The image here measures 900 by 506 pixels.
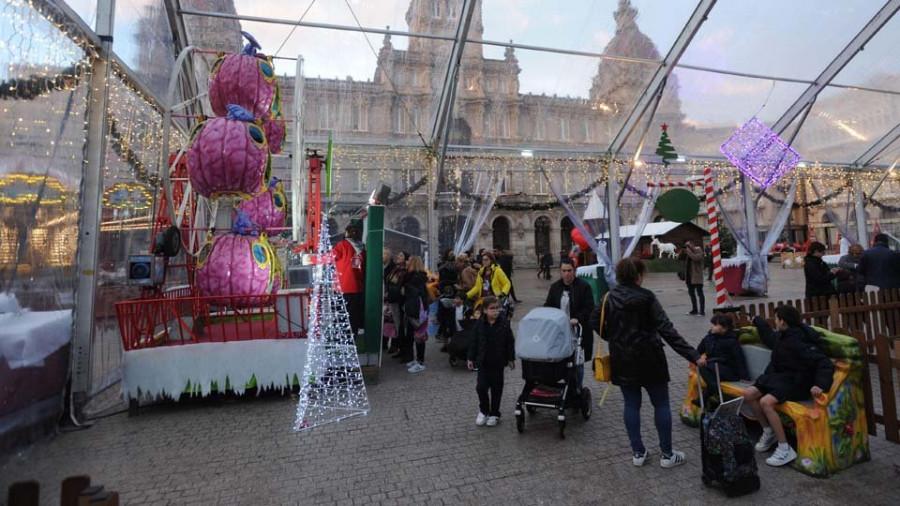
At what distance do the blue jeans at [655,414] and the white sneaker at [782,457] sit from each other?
2.54ft

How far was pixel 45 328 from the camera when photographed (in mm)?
4258

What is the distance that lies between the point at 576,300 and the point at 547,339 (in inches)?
27.1

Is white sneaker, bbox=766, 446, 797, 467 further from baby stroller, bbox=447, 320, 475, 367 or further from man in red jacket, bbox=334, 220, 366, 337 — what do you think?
man in red jacket, bbox=334, 220, 366, 337

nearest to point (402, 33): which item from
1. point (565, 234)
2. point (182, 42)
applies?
point (182, 42)

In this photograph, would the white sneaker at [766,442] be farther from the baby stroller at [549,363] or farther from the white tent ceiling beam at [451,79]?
the white tent ceiling beam at [451,79]

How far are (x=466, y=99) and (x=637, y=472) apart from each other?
11.4 metres

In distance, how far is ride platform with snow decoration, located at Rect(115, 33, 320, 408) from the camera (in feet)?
16.6

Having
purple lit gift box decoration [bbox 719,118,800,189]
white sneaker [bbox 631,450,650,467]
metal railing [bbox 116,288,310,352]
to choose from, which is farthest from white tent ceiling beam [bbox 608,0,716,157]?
metal railing [bbox 116,288,310,352]

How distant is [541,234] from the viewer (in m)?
40.1

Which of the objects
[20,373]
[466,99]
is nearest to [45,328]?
[20,373]

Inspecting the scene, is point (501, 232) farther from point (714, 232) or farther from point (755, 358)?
point (755, 358)

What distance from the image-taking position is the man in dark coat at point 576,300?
461cm

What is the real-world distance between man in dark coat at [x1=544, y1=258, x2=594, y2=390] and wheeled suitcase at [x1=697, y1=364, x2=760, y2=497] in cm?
150

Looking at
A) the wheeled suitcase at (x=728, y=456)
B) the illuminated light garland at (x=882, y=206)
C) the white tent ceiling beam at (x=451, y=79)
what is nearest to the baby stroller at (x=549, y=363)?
the wheeled suitcase at (x=728, y=456)
